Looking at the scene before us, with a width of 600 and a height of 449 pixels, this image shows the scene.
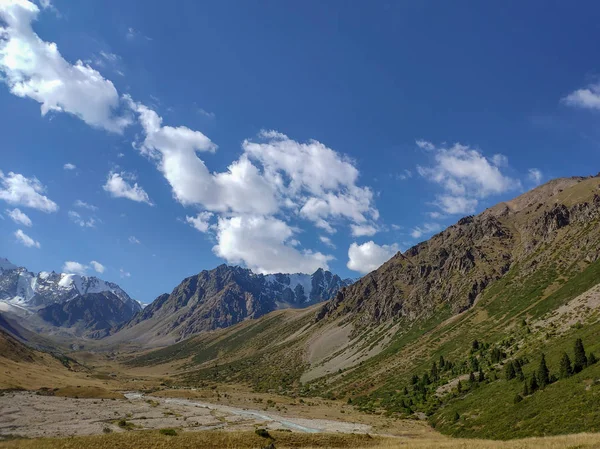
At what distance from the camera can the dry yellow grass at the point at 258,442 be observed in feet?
101

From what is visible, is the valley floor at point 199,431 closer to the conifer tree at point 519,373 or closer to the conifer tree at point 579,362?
the conifer tree at point 519,373

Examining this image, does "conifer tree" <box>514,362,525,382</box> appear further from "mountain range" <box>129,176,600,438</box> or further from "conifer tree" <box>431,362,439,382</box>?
"conifer tree" <box>431,362,439,382</box>


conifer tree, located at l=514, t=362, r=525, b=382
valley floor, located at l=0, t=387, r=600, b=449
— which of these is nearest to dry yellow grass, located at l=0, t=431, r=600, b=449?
valley floor, located at l=0, t=387, r=600, b=449

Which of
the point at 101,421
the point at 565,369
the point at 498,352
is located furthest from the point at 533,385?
the point at 101,421

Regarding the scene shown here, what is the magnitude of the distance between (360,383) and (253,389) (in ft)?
201

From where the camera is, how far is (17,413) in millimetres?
69000

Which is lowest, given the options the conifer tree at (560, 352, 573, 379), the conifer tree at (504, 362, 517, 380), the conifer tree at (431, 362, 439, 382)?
the conifer tree at (431, 362, 439, 382)

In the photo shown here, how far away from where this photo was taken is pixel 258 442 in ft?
136

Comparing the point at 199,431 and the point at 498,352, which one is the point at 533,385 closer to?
the point at 498,352

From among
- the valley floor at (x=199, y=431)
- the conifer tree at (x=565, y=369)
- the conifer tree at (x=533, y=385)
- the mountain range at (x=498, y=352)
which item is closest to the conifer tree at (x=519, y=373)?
the mountain range at (x=498, y=352)

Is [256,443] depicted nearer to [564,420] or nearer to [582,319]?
[564,420]

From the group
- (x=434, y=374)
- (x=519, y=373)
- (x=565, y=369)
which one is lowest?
(x=434, y=374)

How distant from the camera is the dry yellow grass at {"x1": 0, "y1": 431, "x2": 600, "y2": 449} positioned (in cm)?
3092

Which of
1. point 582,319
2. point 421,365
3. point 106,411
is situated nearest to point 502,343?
point 582,319
